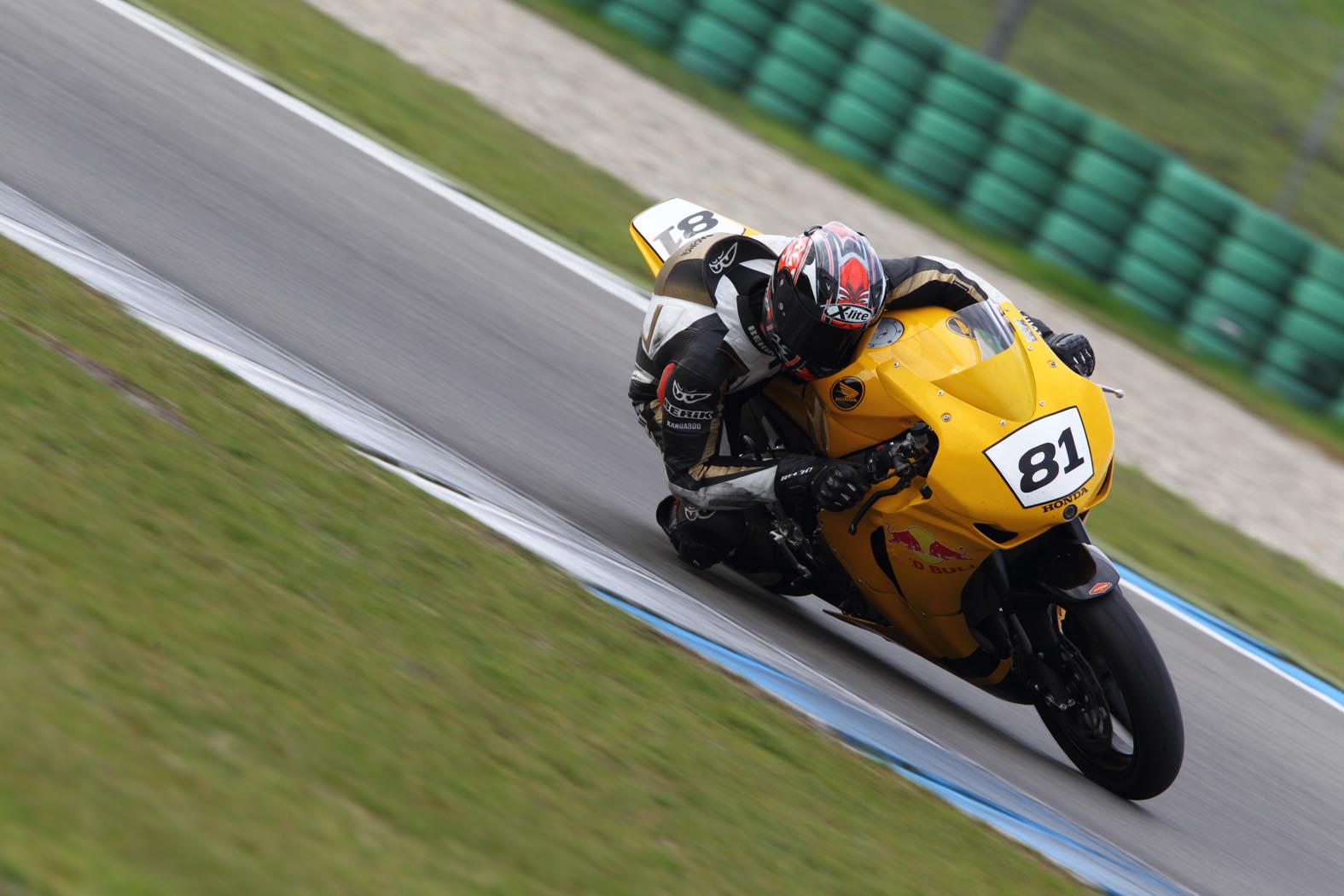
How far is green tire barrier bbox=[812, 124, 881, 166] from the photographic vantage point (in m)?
13.2

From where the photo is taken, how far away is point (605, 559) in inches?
→ 223

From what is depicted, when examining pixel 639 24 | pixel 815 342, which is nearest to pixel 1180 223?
pixel 639 24

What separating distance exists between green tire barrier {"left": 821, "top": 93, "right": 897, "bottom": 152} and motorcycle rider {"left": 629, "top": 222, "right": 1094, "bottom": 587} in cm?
714

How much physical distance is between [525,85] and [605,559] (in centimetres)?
769

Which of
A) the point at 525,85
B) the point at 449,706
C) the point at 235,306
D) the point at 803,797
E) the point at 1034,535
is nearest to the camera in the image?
the point at 449,706

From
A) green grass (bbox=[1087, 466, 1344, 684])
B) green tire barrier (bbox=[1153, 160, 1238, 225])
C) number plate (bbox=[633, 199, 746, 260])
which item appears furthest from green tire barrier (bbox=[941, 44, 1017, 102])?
number plate (bbox=[633, 199, 746, 260])

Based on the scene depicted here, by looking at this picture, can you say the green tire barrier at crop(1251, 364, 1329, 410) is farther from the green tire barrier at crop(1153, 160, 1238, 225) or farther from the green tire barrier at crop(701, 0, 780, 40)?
the green tire barrier at crop(701, 0, 780, 40)

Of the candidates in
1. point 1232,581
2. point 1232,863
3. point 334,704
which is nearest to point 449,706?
point 334,704

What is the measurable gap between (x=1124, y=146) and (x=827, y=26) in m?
2.56

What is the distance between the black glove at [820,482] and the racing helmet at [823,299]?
328mm

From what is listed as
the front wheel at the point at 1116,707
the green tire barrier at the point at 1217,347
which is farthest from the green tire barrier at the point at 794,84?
the front wheel at the point at 1116,707

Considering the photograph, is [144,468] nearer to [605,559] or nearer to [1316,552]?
[605,559]

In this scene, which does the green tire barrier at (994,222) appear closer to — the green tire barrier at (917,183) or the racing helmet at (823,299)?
the green tire barrier at (917,183)

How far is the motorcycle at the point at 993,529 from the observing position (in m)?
5.14
